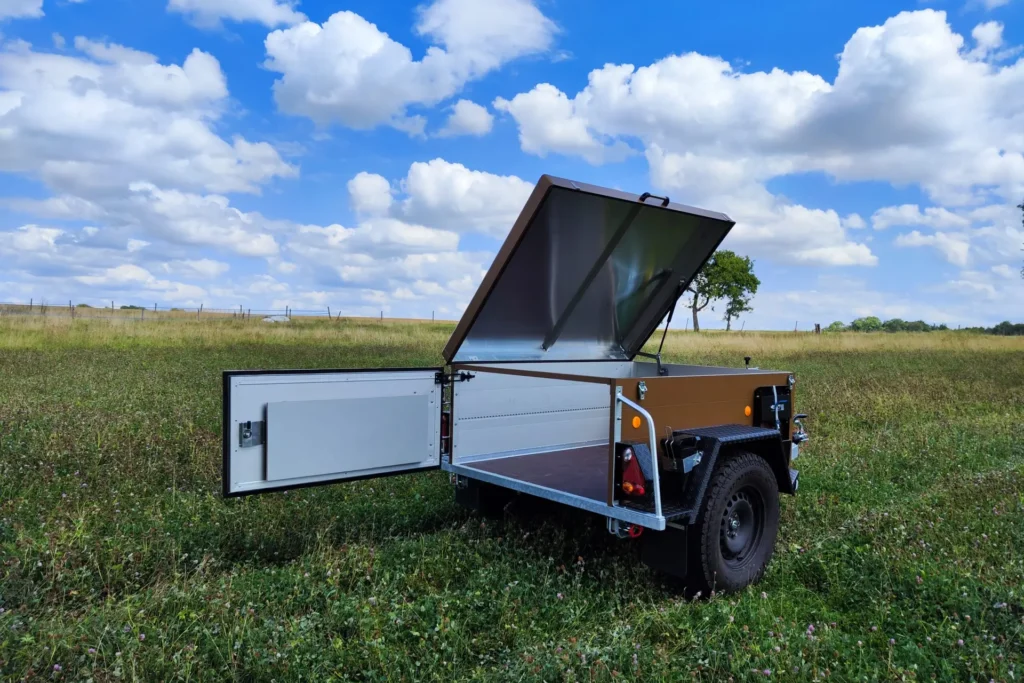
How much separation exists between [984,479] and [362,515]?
5895 mm

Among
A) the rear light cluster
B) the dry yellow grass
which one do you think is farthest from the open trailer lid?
the dry yellow grass

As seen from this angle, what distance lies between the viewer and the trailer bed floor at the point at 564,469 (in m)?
4.50

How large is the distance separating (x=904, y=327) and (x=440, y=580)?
197 feet

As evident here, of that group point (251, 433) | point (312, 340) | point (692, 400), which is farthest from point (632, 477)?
point (312, 340)

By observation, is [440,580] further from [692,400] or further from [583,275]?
[583,275]

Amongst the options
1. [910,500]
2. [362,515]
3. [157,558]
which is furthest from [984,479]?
[157,558]

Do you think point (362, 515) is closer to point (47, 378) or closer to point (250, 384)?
point (250, 384)

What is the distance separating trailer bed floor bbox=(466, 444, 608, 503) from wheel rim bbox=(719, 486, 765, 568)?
78 centimetres

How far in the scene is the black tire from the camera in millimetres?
3941

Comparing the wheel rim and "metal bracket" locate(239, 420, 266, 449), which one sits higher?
"metal bracket" locate(239, 420, 266, 449)

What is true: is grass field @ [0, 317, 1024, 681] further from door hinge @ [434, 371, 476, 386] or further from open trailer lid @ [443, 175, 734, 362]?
open trailer lid @ [443, 175, 734, 362]

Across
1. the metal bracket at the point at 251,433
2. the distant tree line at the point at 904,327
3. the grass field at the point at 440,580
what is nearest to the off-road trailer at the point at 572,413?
the metal bracket at the point at 251,433

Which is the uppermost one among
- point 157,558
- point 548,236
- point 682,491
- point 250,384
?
point 548,236

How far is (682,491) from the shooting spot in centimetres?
394
